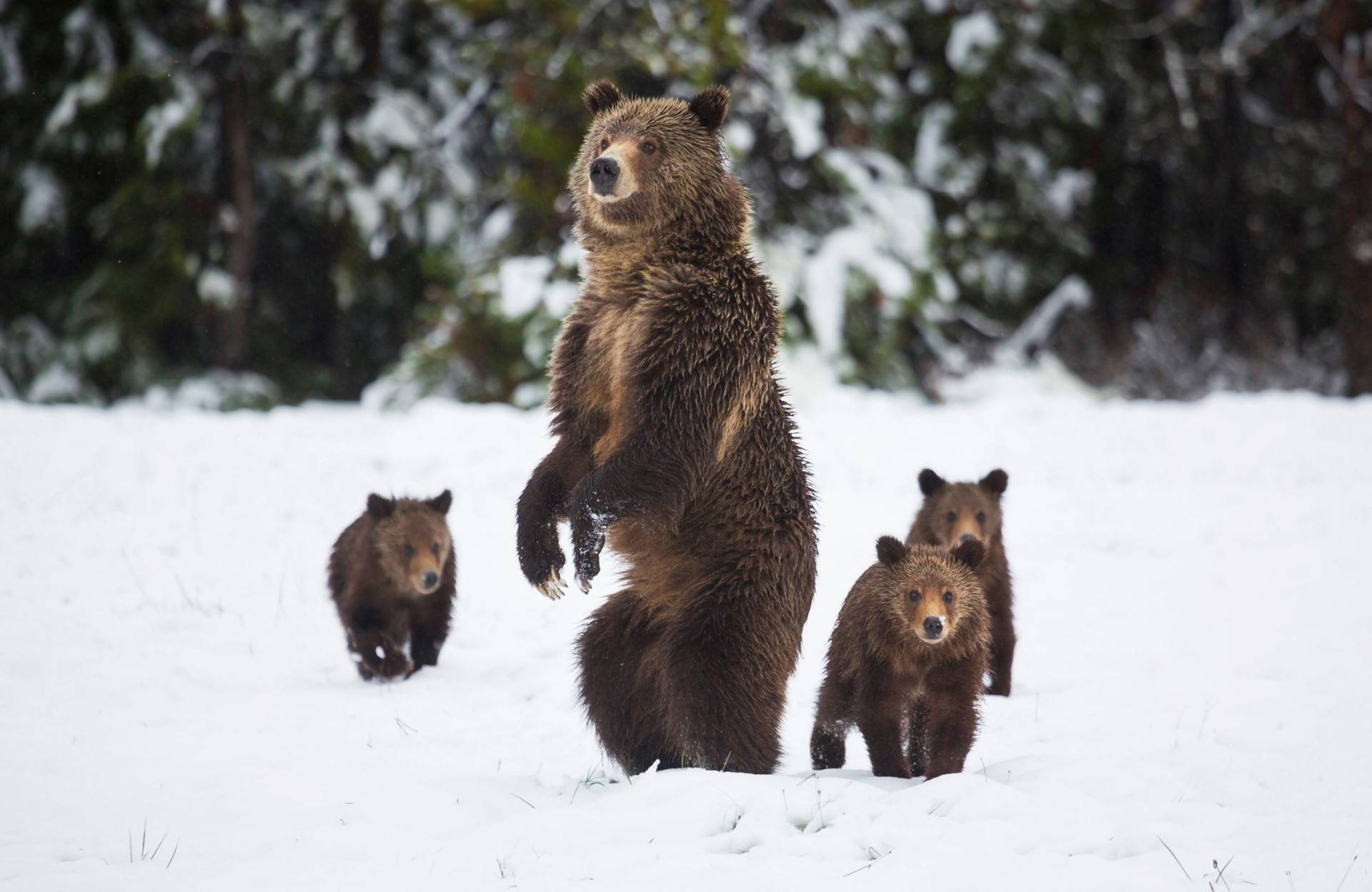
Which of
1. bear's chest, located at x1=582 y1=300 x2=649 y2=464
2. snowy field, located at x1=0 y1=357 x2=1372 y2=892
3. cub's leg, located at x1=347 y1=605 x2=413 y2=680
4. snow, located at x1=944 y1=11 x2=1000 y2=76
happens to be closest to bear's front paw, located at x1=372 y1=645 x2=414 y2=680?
cub's leg, located at x1=347 y1=605 x2=413 y2=680

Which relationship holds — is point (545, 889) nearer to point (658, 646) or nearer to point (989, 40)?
point (658, 646)

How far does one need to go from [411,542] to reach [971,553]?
278cm

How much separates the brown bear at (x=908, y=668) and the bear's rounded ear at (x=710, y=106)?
1.70 meters

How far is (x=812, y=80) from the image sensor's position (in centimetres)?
1547

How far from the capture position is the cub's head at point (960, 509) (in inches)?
245

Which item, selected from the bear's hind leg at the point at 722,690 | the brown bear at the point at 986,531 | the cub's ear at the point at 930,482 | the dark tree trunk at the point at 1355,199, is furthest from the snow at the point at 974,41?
the bear's hind leg at the point at 722,690

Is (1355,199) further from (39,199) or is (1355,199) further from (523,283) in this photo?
(39,199)

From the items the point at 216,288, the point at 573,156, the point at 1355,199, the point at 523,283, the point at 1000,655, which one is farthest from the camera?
the point at 216,288

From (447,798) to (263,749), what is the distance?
103cm

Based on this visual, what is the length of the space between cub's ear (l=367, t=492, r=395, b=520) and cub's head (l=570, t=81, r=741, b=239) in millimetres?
2109

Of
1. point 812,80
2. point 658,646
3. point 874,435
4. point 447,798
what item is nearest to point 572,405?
point 658,646

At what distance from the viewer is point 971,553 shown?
4914 millimetres

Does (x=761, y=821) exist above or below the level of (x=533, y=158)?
below

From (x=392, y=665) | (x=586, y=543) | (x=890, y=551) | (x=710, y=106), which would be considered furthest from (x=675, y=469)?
(x=392, y=665)
